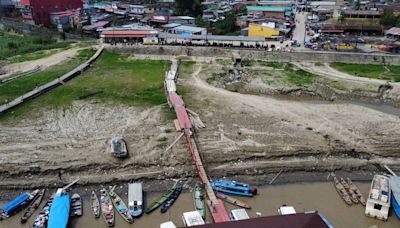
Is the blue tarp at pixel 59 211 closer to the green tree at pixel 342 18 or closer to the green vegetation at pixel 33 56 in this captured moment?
the green vegetation at pixel 33 56

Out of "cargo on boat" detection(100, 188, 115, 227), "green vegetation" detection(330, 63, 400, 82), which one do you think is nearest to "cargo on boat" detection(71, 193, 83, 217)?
"cargo on boat" detection(100, 188, 115, 227)

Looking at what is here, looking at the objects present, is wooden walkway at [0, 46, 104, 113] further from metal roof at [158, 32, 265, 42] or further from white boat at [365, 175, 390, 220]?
white boat at [365, 175, 390, 220]

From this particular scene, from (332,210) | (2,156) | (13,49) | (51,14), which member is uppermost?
(51,14)

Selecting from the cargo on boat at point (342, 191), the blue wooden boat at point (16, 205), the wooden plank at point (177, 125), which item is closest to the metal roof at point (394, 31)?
the cargo on boat at point (342, 191)

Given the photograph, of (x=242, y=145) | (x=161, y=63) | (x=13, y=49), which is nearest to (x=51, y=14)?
(x=13, y=49)

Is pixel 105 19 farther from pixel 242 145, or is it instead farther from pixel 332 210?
pixel 332 210

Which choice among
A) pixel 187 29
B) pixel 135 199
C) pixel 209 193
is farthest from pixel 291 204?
pixel 187 29
